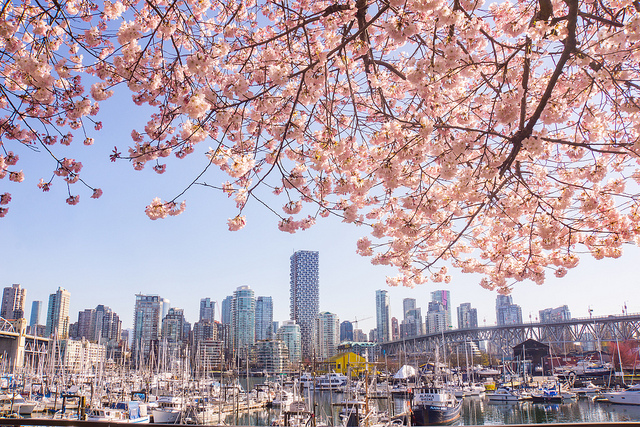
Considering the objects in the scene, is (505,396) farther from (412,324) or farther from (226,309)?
(226,309)

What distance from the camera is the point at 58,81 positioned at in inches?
186

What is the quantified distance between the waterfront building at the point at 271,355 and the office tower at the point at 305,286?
42355 mm

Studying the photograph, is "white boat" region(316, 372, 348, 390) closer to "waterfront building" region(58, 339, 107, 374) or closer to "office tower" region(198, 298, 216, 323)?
"waterfront building" region(58, 339, 107, 374)

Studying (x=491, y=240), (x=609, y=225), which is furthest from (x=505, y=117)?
(x=491, y=240)

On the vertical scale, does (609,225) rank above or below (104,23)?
below

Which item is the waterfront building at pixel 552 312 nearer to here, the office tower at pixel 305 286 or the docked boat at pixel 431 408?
the office tower at pixel 305 286

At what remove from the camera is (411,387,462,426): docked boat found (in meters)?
22.9

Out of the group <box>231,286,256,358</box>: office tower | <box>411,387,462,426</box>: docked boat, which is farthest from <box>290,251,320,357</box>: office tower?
<box>411,387,462,426</box>: docked boat

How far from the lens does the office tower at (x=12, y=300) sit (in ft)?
419

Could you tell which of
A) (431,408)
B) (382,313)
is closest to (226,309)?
(382,313)

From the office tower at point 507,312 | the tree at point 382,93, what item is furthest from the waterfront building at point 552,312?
the tree at point 382,93

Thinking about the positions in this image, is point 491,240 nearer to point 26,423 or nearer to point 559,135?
point 559,135

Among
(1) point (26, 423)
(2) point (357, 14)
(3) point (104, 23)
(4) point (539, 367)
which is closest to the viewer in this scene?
(1) point (26, 423)

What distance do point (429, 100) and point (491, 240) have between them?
3845mm
